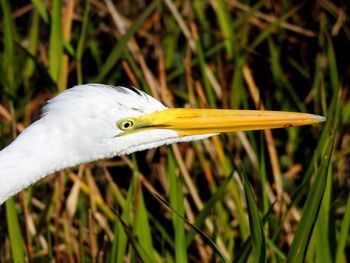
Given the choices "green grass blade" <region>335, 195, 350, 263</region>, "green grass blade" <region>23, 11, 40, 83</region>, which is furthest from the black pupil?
"green grass blade" <region>23, 11, 40, 83</region>

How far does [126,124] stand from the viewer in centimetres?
142

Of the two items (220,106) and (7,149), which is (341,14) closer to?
(220,106)

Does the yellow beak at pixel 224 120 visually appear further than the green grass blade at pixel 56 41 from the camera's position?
No

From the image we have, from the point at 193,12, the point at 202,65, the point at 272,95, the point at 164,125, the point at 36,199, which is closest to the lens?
the point at 164,125

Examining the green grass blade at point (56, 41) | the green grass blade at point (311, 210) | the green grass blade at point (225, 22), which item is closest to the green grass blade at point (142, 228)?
the green grass blade at point (311, 210)

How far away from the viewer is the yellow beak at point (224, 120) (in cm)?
150

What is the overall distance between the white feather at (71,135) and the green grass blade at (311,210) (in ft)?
1.61

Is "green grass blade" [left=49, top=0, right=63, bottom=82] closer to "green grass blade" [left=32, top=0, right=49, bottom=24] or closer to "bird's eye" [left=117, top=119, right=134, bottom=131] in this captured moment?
"green grass blade" [left=32, top=0, right=49, bottom=24]

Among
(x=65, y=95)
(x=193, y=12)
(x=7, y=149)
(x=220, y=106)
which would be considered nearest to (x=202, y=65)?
(x=220, y=106)

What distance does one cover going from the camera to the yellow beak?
4.91 ft

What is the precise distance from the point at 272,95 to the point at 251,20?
475 mm

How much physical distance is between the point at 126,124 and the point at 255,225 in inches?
17.4

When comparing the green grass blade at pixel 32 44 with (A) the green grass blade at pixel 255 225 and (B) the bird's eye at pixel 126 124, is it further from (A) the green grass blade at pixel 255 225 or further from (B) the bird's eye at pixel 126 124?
(A) the green grass blade at pixel 255 225

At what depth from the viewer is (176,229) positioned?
5.07 ft
